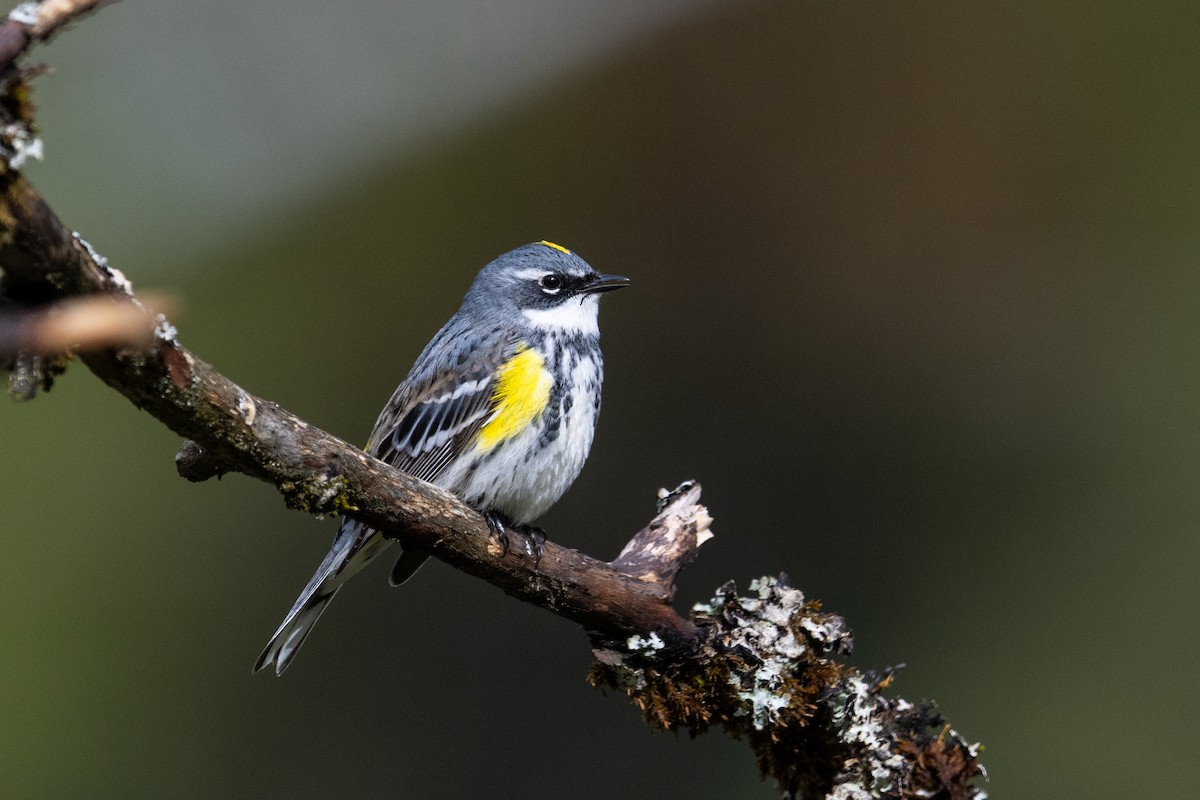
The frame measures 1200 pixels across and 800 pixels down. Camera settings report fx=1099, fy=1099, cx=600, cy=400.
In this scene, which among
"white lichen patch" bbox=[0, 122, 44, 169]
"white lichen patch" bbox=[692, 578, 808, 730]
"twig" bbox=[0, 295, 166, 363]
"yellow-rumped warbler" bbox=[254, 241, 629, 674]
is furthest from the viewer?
"yellow-rumped warbler" bbox=[254, 241, 629, 674]

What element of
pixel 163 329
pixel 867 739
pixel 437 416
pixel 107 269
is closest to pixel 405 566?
pixel 437 416

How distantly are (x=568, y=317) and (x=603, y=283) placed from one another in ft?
0.85

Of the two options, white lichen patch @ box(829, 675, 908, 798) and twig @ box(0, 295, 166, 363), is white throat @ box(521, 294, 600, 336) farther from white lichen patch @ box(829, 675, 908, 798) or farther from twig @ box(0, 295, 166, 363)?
twig @ box(0, 295, 166, 363)

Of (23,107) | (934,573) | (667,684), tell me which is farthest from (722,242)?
(23,107)

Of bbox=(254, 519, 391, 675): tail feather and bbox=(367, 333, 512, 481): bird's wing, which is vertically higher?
bbox=(367, 333, 512, 481): bird's wing

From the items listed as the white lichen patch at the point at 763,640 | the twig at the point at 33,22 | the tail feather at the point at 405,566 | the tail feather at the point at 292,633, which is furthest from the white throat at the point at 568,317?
the twig at the point at 33,22

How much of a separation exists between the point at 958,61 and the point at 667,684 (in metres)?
5.46

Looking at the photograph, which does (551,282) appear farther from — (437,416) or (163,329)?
(163,329)

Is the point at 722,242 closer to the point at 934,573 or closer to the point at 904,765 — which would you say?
the point at 934,573

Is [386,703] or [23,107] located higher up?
[386,703]

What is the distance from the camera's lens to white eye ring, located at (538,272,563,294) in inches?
188

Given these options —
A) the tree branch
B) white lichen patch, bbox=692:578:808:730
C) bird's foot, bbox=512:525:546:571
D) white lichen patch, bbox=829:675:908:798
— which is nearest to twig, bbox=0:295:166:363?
the tree branch

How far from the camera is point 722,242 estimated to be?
6.77 metres

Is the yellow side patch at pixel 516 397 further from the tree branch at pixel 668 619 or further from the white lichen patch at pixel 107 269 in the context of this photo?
the white lichen patch at pixel 107 269
